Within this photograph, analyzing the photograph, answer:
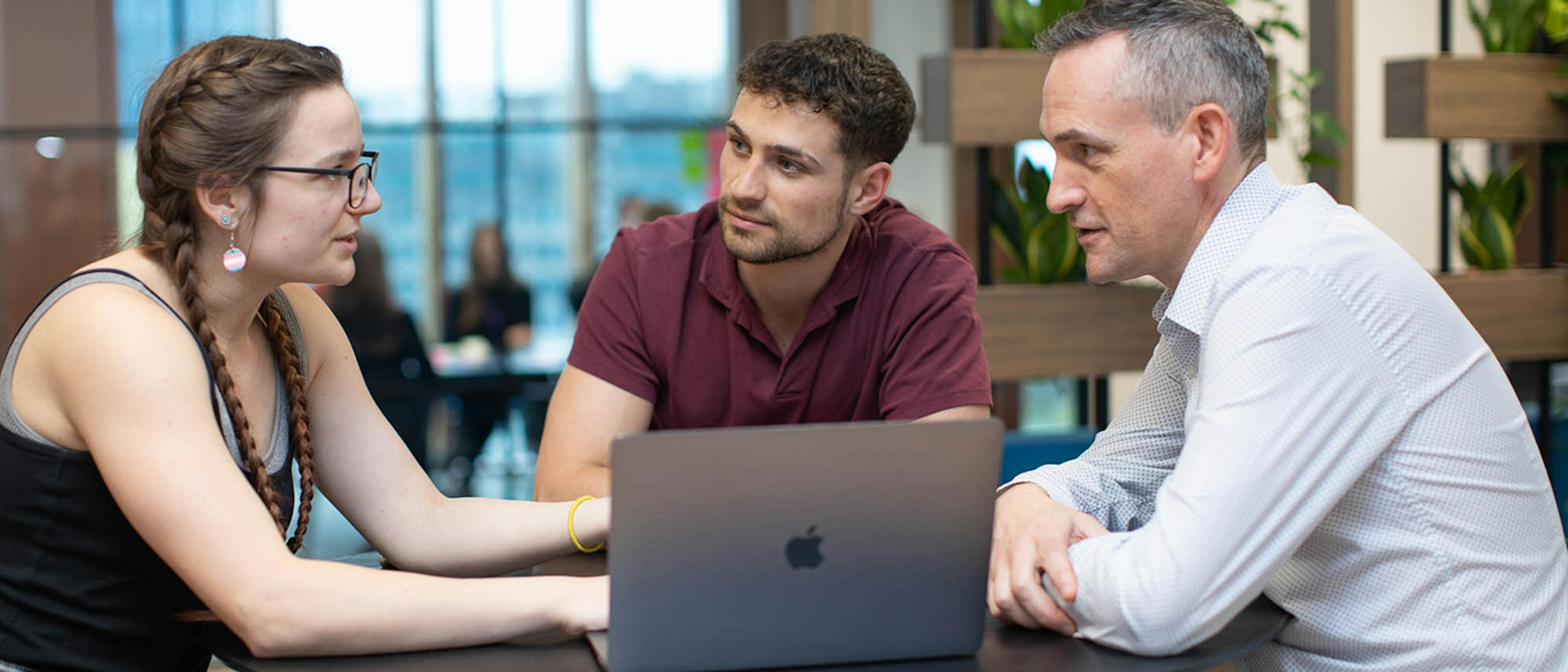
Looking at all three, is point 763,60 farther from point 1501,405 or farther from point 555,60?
point 555,60

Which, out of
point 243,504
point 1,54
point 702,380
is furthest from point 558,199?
point 243,504

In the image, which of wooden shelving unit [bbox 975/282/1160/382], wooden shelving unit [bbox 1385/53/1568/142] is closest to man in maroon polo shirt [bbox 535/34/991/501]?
wooden shelving unit [bbox 975/282/1160/382]

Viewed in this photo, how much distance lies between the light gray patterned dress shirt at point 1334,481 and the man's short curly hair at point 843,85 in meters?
0.72

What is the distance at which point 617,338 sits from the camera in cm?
211

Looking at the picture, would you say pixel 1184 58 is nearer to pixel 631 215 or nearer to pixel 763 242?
pixel 763 242

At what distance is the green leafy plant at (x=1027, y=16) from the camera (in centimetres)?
326

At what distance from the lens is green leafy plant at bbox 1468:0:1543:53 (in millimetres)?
3641

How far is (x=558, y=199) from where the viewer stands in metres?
6.26

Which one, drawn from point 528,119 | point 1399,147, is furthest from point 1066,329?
point 528,119

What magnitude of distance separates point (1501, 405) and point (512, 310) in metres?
5.04

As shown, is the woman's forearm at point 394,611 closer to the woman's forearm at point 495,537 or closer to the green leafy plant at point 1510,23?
the woman's forearm at point 495,537

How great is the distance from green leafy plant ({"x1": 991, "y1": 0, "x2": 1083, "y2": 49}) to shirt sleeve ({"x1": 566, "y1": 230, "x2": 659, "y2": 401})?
1.55 m

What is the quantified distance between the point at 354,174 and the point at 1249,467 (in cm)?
98

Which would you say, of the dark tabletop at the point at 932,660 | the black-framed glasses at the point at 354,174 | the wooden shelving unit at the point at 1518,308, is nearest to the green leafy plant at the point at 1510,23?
the wooden shelving unit at the point at 1518,308
